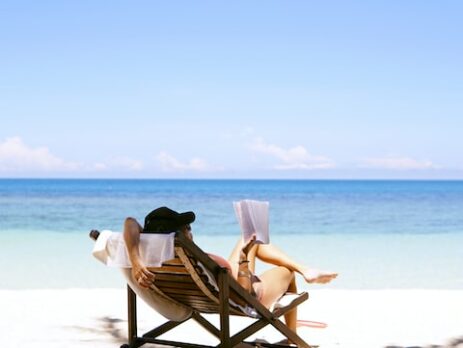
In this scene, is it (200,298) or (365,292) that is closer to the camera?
(200,298)

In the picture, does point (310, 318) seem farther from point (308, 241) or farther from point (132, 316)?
point (308, 241)

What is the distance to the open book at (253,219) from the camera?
3.61 metres

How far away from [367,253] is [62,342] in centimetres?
914

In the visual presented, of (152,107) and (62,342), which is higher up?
(152,107)

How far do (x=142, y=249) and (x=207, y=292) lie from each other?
0.35 meters

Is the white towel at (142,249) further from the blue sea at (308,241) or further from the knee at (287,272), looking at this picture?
the blue sea at (308,241)

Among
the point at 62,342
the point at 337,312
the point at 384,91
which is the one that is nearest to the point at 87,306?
the point at 62,342

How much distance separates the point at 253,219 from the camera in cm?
363

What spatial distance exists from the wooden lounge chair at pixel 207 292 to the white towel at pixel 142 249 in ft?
0.15

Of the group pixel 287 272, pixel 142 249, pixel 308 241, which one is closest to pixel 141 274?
pixel 142 249

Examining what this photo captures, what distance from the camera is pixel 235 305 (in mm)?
3391

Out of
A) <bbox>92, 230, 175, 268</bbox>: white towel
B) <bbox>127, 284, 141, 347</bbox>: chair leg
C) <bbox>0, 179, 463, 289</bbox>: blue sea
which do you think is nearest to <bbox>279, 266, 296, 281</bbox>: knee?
<bbox>127, 284, 141, 347</bbox>: chair leg

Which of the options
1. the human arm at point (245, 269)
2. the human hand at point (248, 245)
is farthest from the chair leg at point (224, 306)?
the human hand at point (248, 245)

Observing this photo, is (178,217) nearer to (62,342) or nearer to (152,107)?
(62,342)
